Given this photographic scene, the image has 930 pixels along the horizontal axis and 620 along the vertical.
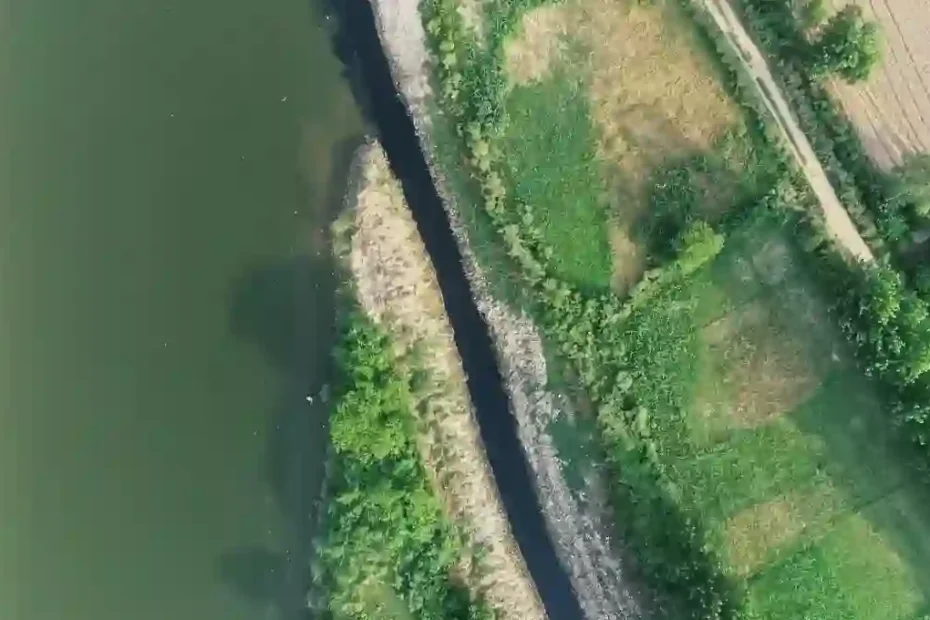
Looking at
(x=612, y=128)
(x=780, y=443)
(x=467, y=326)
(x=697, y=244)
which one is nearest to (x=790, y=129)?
(x=697, y=244)

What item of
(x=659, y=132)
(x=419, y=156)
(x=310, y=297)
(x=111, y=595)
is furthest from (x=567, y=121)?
(x=111, y=595)

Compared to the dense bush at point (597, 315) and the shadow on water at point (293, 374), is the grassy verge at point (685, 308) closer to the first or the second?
the dense bush at point (597, 315)

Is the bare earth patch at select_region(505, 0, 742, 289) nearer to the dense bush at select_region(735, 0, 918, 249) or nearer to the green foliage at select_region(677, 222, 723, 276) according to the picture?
the green foliage at select_region(677, 222, 723, 276)

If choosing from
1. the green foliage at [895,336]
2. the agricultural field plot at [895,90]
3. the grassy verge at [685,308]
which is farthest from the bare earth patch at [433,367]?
the agricultural field plot at [895,90]

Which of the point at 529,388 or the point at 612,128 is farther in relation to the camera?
the point at 529,388

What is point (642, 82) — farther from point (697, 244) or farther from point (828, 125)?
point (828, 125)

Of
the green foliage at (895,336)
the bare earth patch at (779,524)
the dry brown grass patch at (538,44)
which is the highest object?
the dry brown grass patch at (538,44)

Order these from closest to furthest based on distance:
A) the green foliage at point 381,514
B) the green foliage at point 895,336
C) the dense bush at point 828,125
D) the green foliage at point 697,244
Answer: the green foliage at point 895,336, the green foliage at point 697,244, the dense bush at point 828,125, the green foliage at point 381,514
